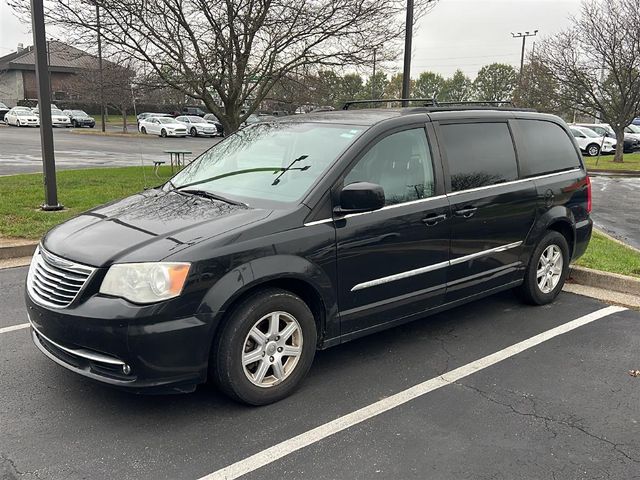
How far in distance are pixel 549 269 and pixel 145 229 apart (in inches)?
149

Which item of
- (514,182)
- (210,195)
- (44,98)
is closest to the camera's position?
(210,195)

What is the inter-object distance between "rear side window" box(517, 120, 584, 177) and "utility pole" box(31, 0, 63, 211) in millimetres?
6742

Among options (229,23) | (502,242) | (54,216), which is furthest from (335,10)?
(502,242)

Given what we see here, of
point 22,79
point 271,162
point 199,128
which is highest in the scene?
point 22,79

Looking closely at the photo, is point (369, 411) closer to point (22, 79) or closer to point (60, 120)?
point (60, 120)

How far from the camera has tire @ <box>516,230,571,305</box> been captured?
17.3ft

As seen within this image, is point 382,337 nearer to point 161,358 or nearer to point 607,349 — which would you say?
point 607,349

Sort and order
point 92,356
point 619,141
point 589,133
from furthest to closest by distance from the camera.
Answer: point 589,133 < point 619,141 < point 92,356

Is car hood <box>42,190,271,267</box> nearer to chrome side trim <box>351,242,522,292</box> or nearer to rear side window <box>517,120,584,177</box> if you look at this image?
chrome side trim <box>351,242,522,292</box>

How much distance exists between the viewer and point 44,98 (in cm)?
861

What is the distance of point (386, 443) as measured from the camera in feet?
10.3

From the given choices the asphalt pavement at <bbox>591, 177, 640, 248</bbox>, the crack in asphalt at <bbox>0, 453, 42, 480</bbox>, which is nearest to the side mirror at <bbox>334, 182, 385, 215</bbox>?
the crack in asphalt at <bbox>0, 453, 42, 480</bbox>

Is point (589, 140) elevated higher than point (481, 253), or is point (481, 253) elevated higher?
point (589, 140)

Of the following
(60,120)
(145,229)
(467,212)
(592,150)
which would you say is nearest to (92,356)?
(145,229)
